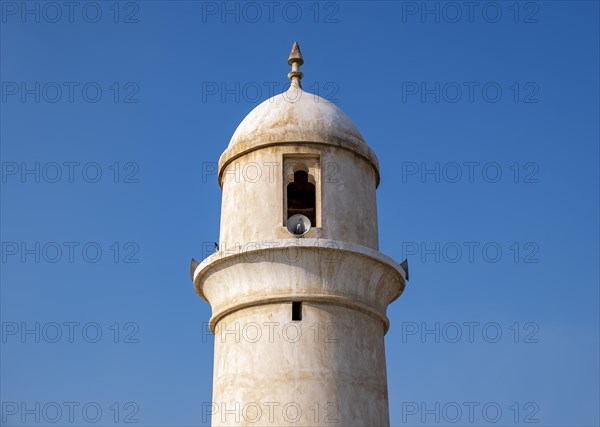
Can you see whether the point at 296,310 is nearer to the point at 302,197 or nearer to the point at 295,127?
the point at 295,127

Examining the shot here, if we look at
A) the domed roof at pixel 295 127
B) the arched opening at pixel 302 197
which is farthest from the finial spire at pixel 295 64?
the arched opening at pixel 302 197

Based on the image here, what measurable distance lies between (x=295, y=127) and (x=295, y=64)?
6.04 feet

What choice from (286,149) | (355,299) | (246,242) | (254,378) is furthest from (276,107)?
(254,378)

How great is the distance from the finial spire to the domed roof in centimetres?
26

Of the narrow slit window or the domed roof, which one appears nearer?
the narrow slit window

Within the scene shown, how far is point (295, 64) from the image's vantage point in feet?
58.1

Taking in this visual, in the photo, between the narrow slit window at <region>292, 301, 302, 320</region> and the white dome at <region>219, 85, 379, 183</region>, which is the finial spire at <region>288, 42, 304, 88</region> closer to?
the white dome at <region>219, 85, 379, 183</region>

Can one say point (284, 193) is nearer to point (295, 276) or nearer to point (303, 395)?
point (295, 276)

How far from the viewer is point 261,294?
1524 cm

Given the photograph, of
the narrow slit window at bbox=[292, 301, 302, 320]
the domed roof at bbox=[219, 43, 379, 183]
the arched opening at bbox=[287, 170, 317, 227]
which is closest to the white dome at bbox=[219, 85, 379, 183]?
the domed roof at bbox=[219, 43, 379, 183]

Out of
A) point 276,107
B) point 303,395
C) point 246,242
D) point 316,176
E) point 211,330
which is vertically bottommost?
point 303,395

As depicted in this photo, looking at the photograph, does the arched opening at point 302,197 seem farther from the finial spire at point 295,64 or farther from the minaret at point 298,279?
the finial spire at point 295,64

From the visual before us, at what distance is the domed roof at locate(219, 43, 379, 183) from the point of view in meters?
16.3

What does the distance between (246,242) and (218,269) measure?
0.64 metres
